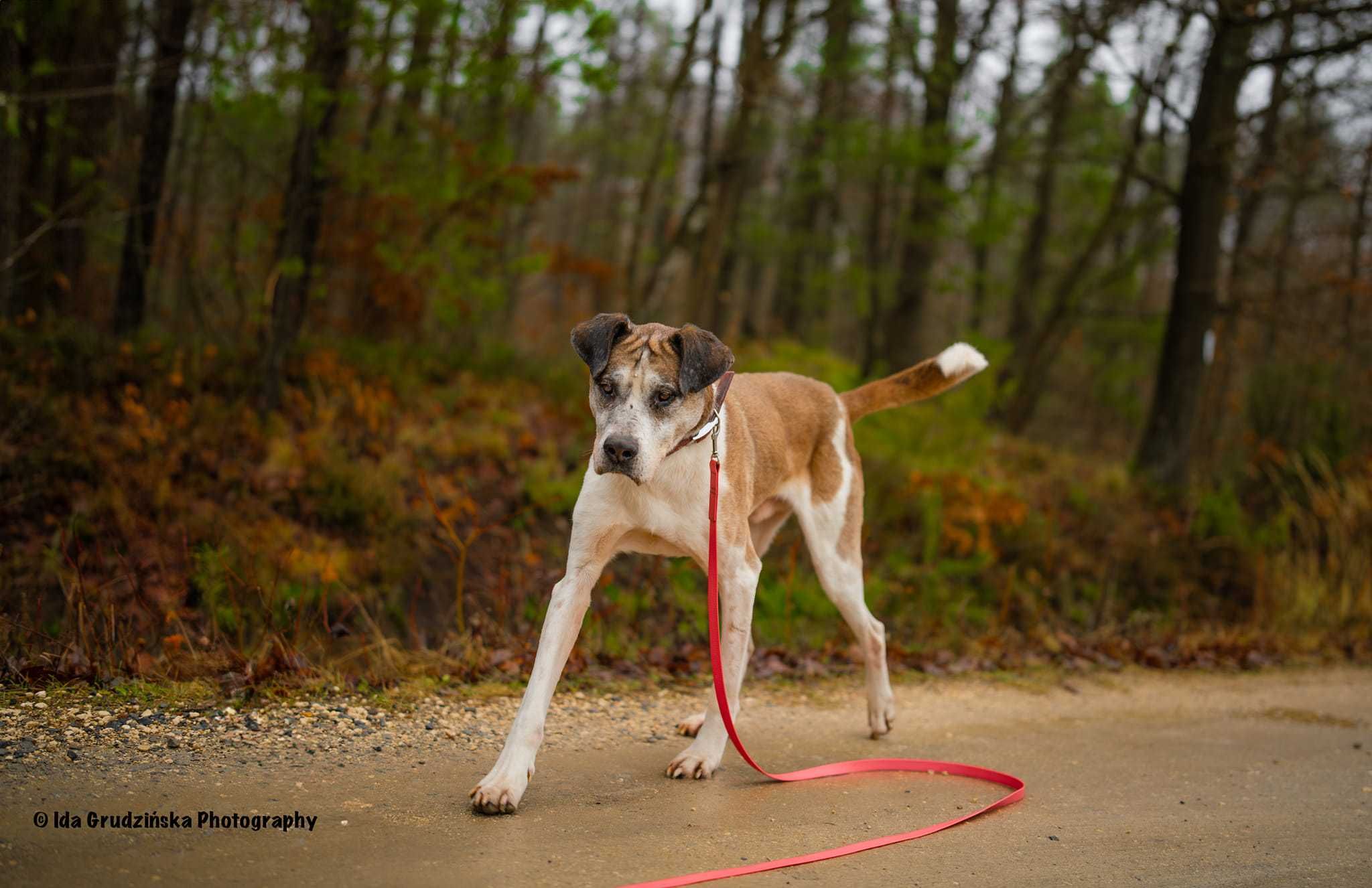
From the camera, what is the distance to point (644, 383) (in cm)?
431

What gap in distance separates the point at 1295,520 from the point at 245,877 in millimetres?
11100

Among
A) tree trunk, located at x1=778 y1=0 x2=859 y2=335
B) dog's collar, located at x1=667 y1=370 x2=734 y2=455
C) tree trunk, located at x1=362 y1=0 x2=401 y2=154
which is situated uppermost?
tree trunk, located at x1=778 y1=0 x2=859 y2=335

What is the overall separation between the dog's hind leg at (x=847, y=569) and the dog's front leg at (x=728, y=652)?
847 millimetres

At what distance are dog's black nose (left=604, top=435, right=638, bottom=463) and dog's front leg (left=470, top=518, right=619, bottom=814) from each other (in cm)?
52

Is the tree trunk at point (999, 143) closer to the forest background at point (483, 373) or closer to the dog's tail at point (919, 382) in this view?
the forest background at point (483, 373)

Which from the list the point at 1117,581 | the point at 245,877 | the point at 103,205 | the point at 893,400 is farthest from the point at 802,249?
the point at 245,877

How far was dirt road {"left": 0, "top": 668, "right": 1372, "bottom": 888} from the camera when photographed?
11.9 ft

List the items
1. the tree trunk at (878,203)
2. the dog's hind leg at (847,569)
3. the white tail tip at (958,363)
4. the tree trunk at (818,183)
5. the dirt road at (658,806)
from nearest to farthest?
the dirt road at (658,806) < the dog's hind leg at (847,569) < the white tail tip at (958,363) < the tree trunk at (818,183) < the tree trunk at (878,203)

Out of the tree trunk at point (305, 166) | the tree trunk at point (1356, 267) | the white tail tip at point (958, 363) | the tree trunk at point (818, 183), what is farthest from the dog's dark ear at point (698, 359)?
the tree trunk at point (1356, 267)

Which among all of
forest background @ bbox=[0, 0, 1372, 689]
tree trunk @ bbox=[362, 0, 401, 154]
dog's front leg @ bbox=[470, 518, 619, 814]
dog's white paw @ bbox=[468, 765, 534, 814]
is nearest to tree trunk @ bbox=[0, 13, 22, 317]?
forest background @ bbox=[0, 0, 1372, 689]

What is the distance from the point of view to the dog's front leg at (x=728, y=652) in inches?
191

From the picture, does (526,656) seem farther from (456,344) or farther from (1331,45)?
(1331,45)

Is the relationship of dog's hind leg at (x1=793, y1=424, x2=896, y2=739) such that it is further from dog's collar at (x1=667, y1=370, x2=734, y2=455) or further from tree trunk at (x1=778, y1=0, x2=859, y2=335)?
tree trunk at (x1=778, y1=0, x2=859, y2=335)

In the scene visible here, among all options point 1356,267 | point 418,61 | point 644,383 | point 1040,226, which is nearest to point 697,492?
point 644,383
